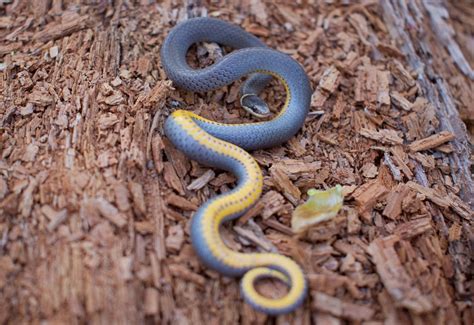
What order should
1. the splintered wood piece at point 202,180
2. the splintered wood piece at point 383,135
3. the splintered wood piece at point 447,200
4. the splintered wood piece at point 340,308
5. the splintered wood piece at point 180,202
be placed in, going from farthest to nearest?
the splintered wood piece at point 383,135 < the splintered wood piece at point 447,200 < the splintered wood piece at point 202,180 < the splintered wood piece at point 180,202 < the splintered wood piece at point 340,308

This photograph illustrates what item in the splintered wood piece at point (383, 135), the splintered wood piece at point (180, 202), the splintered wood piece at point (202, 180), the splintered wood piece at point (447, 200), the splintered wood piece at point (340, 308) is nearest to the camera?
the splintered wood piece at point (340, 308)

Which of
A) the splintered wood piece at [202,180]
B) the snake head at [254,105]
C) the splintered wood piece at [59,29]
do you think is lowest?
the splintered wood piece at [202,180]

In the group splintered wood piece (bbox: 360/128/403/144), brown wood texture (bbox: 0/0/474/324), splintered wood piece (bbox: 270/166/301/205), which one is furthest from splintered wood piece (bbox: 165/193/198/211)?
splintered wood piece (bbox: 360/128/403/144)

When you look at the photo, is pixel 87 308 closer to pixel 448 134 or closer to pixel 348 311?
pixel 348 311

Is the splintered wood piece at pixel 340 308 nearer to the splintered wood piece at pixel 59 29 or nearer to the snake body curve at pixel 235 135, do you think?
the snake body curve at pixel 235 135

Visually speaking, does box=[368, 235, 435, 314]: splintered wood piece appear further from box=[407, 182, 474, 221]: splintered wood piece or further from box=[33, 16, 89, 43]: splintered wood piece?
box=[33, 16, 89, 43]: splintered wood piece

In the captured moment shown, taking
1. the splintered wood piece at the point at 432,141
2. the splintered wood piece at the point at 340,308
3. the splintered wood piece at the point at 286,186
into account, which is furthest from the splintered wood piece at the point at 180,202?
the splintered wood piece at the point at 432,141

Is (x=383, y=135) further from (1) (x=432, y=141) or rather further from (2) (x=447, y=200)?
(2) (x=447, y=200)
